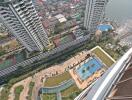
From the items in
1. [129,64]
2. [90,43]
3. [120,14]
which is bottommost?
[120,14]

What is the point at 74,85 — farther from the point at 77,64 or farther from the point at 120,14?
the point at 120,14

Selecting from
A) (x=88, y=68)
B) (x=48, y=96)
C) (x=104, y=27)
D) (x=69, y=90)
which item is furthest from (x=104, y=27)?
(x=48, y=96)

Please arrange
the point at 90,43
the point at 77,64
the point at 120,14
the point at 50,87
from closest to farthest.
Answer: the point at 50,87, the point at 77,64, the point at 90,43, the point at 120,14

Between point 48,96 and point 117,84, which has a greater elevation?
point 117,84

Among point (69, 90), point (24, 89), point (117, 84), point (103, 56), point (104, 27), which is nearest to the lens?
point (117, 84)

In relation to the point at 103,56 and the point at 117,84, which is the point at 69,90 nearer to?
the point at 103,56

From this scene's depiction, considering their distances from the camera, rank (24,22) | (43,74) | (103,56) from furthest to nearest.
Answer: (103,56), (43,74), (24,22)

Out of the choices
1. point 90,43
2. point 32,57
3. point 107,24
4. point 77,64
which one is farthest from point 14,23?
point 107,24

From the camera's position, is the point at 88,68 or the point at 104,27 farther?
the point at 104,27
